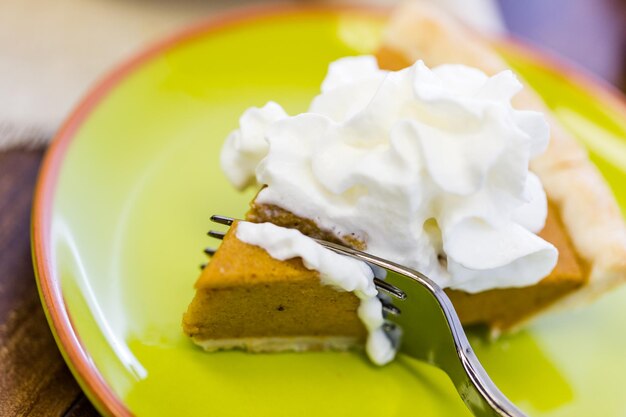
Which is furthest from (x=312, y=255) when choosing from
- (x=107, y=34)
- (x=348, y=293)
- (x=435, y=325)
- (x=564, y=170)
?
(x=107, y=34)

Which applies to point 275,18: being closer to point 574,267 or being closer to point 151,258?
point 151,258

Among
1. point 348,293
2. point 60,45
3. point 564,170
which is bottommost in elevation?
point 60,45

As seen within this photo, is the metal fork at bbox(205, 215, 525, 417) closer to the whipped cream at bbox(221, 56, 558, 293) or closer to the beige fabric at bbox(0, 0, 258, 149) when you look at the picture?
the whipped cream at bbox(221, 56, 558, 293)

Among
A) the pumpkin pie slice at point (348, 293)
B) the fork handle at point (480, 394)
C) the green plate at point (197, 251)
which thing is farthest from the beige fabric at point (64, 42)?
the fork handle at point (480, 394)

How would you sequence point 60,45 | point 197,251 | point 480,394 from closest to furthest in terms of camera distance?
point 480,394
point 197,251
point 60,45

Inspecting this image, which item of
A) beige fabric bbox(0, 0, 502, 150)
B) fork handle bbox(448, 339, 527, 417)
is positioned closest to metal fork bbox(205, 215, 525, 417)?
fork handle bbox(448, 339, 527, 417)

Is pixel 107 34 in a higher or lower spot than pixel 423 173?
lower

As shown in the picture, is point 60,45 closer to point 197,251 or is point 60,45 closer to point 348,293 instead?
point 197,251

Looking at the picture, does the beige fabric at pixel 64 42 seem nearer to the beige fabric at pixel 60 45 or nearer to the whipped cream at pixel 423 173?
the beige fabric at pixel 60 45
